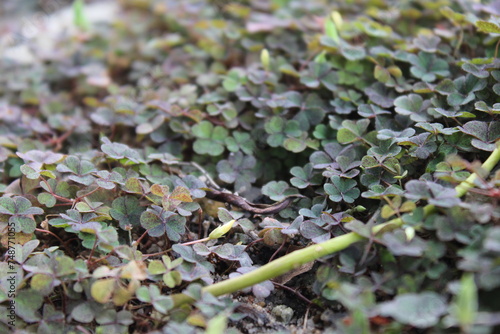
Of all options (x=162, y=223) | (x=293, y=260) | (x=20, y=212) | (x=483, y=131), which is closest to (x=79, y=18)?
(x=20, y=212)

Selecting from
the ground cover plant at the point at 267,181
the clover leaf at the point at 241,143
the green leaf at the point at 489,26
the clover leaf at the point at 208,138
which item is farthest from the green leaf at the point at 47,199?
the green leaf at the point at 489,26

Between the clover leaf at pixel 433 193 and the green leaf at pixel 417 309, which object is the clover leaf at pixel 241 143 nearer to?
the clover leaf at pixel 433 193

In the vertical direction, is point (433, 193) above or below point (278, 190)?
above

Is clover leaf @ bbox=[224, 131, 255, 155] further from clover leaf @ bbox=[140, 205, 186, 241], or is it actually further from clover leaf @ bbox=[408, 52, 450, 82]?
clover leaf @ bbox=[408, 52, 450, 82]

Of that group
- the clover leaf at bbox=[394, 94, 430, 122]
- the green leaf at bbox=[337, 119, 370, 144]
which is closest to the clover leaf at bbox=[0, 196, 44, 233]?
the green leaf at bbox=[337, 119, 370, 144]

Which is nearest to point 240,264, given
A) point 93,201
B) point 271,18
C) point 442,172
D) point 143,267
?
point 143,267

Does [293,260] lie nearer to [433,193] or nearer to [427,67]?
[433,193]

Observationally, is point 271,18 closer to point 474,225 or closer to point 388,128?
point 388,128

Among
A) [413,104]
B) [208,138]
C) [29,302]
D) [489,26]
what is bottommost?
[29,302]
